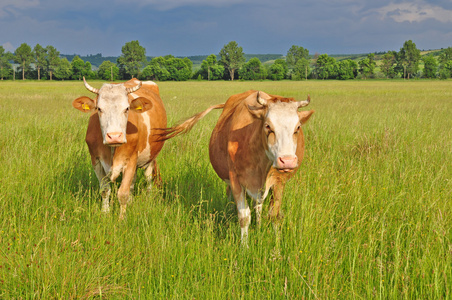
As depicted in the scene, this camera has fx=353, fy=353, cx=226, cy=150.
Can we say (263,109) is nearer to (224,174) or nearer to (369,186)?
(224,174)

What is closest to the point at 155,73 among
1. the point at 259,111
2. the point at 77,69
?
the point at 77,69

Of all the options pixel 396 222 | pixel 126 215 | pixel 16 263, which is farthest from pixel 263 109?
pixel 16 263

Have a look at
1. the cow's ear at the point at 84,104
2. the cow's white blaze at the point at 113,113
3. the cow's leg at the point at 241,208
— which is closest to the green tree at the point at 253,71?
the cow's ear at the point at 84,104

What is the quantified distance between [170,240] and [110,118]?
1766 mm

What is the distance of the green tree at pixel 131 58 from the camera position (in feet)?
384

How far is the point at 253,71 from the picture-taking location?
12050 centimetres

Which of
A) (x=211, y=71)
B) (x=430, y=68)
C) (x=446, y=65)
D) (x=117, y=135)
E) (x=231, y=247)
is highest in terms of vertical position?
(x=446, y=65)

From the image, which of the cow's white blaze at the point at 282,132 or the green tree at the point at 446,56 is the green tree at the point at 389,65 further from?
the cow's white blaze at the point at 282,132

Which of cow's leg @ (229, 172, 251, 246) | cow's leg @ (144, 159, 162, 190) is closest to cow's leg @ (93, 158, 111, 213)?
cow's leg @ (144, 159, 162, 190)

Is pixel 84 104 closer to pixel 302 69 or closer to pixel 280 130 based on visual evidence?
pixel 280 130

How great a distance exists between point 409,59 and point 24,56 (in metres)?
129

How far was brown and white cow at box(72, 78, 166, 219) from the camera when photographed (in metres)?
4.46

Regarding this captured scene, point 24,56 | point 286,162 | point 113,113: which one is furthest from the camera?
point 24,56

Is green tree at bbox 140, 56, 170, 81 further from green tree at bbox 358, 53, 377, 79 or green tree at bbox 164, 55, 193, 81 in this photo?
green tree at bbox 358, 53, 377, 79
